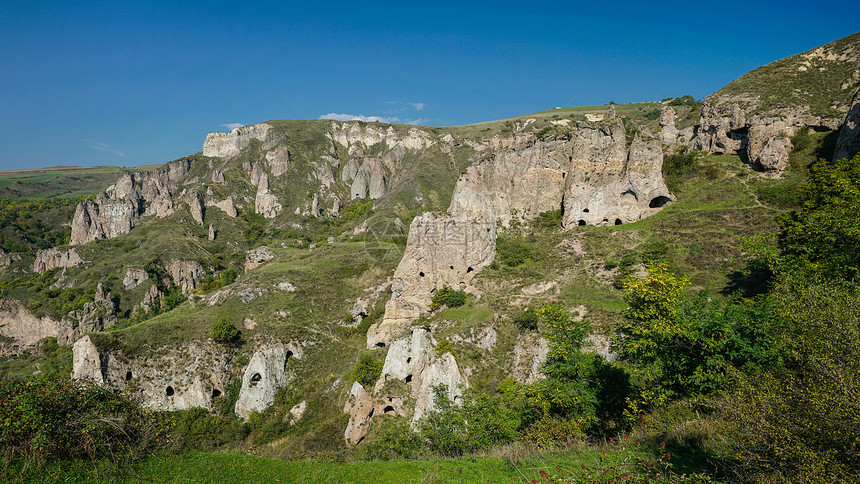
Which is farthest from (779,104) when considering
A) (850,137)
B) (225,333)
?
(225,333)

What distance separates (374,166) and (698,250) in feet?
482

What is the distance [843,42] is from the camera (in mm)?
54688

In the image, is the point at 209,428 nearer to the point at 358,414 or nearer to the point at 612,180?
the point at 358,414

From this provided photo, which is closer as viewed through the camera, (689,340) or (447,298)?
(689,340)

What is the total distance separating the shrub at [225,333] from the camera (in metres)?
47.1

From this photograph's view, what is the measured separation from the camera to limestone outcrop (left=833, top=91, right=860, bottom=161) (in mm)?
34119

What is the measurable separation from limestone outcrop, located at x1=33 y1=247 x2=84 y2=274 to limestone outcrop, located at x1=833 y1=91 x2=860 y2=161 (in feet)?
574

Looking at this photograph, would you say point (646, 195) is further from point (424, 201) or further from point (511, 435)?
point (424, 201)

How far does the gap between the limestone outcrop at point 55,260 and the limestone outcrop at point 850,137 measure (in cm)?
17508

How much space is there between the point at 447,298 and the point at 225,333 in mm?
30276

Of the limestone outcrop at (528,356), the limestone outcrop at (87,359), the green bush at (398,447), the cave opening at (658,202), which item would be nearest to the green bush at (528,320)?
the limestone outcrop at (528,356)

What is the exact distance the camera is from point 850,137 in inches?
1367

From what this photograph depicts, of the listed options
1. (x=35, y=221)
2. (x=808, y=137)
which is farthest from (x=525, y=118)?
(x=35, y=221)

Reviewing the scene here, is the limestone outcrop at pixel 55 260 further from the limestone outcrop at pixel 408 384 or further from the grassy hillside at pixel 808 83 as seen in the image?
the grassy hillside at pixel 808 83
